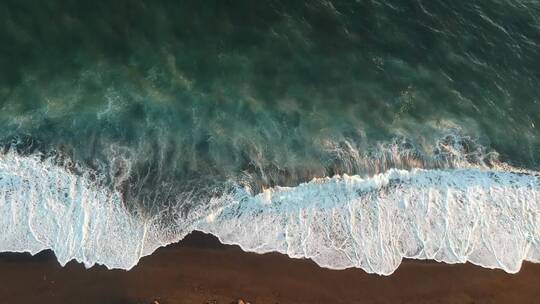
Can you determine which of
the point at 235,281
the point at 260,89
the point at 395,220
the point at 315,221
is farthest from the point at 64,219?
the point at 395,220

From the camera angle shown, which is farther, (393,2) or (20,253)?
(393,2)

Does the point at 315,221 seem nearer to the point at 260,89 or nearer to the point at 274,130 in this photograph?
the point at 274,130

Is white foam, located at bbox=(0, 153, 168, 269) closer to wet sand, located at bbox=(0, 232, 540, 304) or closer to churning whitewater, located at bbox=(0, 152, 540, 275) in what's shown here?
churning whitewater, located at bbox=(0, 152, 540, 275)

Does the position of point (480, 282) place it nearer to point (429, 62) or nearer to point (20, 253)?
point (429, 62)

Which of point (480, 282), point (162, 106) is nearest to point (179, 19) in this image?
point (162, 106)

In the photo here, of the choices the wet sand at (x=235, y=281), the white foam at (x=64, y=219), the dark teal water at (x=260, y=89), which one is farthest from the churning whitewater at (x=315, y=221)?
the dark teal water at (x=260, y=89)

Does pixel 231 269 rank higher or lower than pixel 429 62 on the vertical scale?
lower

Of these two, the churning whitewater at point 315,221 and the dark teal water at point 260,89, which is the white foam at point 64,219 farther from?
the dark teal water at point 260,89
